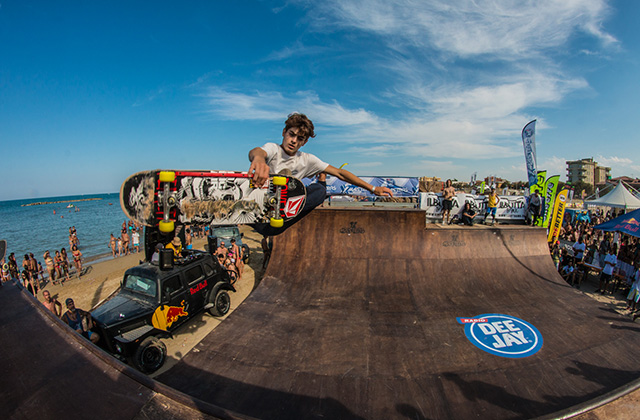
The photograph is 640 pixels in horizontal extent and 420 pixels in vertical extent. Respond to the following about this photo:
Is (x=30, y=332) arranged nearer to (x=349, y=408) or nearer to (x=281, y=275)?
(x=349, y=408)

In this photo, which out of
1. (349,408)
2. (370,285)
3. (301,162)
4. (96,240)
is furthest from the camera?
(96,240)

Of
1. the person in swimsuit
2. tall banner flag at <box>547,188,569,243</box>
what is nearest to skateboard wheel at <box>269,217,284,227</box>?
the person in swimsuit

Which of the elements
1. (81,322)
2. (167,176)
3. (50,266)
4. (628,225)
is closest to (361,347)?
(167,176)

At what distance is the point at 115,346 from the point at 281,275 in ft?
11.6

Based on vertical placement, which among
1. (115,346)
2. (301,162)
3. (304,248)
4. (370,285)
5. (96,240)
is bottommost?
(96,240)

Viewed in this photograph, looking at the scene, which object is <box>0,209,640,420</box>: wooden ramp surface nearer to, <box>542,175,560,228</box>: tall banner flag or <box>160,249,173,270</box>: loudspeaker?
<box>160,249,173,270</box>: loudspeaker

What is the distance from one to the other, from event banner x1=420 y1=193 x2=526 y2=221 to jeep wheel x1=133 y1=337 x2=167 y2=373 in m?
9.59

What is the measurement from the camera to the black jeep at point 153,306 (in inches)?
188

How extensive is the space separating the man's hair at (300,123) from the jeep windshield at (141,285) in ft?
14.3

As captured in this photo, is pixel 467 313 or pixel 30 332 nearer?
pixel 30 332

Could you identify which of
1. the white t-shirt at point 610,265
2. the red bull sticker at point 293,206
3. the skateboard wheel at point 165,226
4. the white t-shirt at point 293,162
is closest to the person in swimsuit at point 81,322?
the skateboard wheel at point 165,226

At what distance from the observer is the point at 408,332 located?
4.74 m

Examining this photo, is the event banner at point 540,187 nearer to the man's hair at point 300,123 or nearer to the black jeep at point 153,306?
the man's hair at point 300,123

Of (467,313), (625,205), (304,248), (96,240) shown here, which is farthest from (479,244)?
(96,240)
